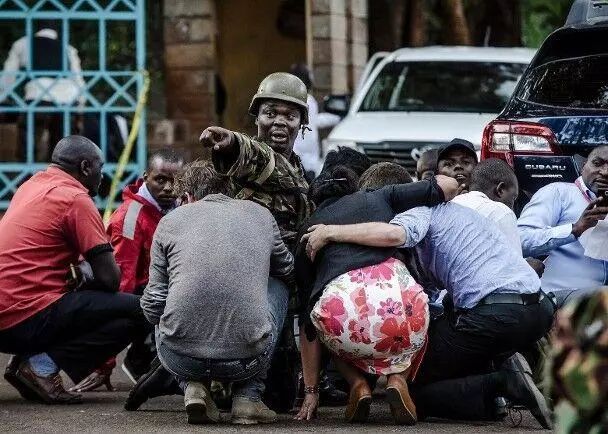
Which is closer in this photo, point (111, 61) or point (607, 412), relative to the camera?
point (607, 412)

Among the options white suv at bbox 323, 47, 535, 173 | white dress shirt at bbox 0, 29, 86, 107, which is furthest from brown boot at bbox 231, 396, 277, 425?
white dress shirt at bbox 0, 29, 86, 107

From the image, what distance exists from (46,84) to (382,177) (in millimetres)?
8718

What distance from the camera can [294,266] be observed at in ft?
22.2

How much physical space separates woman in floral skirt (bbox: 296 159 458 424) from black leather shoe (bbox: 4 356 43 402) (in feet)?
5.42

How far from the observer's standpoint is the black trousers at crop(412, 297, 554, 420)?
21.2ft

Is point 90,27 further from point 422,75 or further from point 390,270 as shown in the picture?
point 390,270

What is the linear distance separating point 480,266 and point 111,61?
46.3 feet

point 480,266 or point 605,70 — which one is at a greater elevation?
point 605,70

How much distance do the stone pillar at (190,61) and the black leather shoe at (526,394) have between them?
38.7 ft

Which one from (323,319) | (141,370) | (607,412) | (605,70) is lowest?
(141,370)

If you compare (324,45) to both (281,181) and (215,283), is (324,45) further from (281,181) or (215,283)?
(215,283)

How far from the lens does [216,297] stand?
6.35 m

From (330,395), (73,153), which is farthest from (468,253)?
(73,153)

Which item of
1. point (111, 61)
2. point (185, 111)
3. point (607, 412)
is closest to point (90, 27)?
Answer: point (111, 61)
